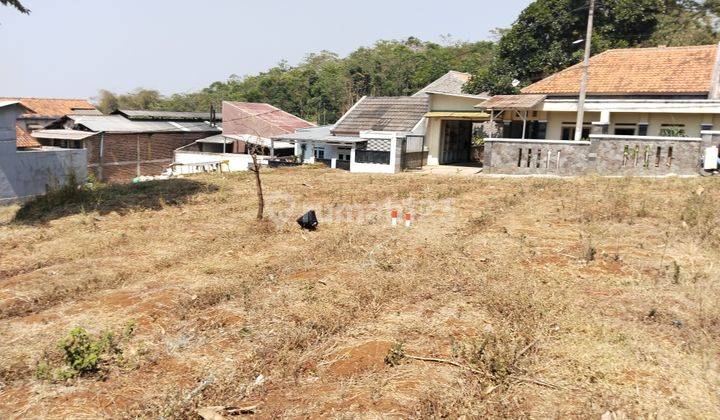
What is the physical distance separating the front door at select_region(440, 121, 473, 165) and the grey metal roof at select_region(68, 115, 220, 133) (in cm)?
1916

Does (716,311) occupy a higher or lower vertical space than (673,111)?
lower

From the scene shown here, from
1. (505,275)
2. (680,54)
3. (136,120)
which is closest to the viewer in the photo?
(505,275)

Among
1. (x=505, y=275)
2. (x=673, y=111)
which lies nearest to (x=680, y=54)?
(x=673, y=111)

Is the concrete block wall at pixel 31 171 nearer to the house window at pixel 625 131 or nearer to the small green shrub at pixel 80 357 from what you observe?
the small green shrub at pixel 80 357

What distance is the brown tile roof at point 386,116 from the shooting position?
86.6 ft

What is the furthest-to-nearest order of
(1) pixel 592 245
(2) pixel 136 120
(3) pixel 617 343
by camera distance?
(2) pixel 136 120
(1) pixel 592 245
(3) pixel 617 343

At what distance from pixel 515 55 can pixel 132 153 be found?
23.8 m

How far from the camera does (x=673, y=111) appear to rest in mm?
21125

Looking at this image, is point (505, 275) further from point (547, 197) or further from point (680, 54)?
point (680, 54)

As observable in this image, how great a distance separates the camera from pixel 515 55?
28328 millimetres

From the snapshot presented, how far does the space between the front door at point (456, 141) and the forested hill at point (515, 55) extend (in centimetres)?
265

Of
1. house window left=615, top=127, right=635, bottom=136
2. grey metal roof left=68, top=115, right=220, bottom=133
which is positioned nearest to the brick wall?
grey metal roof left=68, top=115, right=220, bottom=133

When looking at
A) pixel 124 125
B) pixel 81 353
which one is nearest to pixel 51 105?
pixel 124 125

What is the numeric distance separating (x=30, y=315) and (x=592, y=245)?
9259mm
